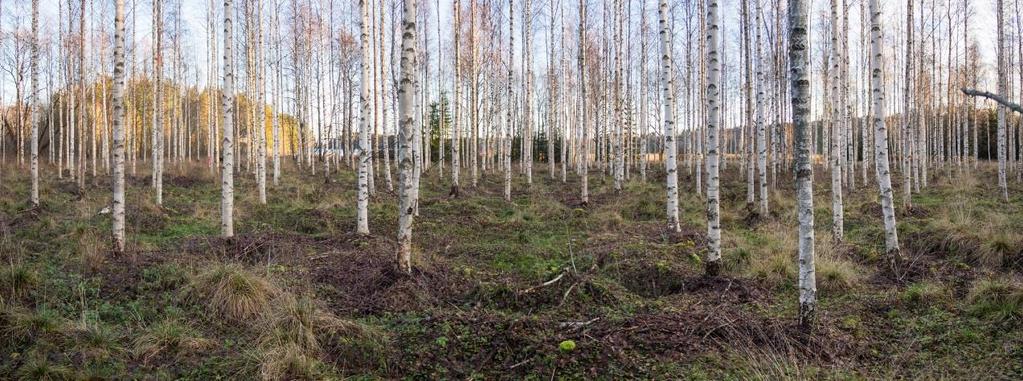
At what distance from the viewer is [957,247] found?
7957mm

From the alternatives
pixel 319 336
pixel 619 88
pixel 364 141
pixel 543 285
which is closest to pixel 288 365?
pixel 319 336

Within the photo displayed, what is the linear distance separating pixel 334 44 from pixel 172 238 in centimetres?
1692

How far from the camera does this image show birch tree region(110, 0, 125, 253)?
24.1 feet

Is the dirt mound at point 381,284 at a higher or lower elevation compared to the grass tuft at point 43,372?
higher

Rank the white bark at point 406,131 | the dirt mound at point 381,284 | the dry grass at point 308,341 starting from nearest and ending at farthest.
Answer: the dry grass at point 308,341 < the dirt mound at point 381,284 < the white bark at point 406,131

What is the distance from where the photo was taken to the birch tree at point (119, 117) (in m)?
7.35

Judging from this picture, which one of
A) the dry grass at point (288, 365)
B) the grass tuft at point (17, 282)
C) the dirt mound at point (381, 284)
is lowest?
the dry grass at point (288, 365)

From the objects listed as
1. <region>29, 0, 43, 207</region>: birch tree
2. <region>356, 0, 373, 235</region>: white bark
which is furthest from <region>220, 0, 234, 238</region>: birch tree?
<region>29, 0, 43, 207</region>: birch tree

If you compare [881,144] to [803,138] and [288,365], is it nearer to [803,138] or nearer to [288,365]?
[803,138]

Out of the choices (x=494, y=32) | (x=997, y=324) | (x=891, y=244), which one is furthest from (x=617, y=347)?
(x=494, y=32)

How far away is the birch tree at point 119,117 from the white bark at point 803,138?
7.97m

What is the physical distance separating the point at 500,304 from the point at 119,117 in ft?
19.1

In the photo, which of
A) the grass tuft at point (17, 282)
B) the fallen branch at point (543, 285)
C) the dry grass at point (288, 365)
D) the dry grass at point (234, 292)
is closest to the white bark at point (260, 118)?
the grass tuft at point (17, 282)

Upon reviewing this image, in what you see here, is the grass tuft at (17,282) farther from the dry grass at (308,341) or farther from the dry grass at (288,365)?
the dry grass at (288,365)
